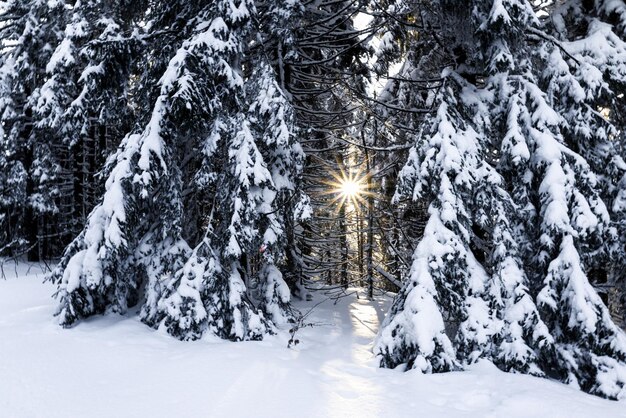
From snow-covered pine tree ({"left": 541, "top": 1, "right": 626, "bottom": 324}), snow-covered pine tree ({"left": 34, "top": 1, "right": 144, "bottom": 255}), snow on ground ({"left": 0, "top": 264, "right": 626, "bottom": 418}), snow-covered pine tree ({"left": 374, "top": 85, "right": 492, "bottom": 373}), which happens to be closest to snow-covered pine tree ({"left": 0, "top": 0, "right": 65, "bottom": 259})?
snow-covered pine tree ({"left": 34, "top": 1, "right": 144, "bottom": 255})

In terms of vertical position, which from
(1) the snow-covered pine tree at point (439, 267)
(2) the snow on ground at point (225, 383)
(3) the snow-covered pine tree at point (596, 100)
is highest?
(3) the snow-covered pine tree at point (596, 100)

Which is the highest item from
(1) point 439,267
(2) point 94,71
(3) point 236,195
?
(2) point 94,71

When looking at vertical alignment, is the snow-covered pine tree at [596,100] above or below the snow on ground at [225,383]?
above

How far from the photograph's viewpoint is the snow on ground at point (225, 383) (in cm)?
418

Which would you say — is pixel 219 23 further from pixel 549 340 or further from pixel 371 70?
pixel 549 340

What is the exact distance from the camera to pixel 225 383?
4621mm

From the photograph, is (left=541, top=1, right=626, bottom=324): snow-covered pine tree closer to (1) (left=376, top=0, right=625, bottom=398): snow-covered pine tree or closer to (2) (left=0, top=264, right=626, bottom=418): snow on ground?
(1) (left=376, top=0, right=625, bottom=398): snow-covered pine tree

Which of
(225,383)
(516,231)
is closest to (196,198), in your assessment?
(225,383)

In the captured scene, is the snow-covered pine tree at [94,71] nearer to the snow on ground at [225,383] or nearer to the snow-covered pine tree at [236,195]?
the snow-covered pine tree at [236,195]

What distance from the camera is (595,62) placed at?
22.1 feet

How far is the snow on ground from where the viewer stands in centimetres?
418

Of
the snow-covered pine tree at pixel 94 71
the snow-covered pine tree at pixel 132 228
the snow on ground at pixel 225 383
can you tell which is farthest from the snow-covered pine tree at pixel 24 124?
the snow on ground at pixel 225 383

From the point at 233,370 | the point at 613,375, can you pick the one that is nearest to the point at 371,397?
the point at 233,370

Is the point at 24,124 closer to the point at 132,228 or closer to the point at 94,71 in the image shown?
the point at 94,71
